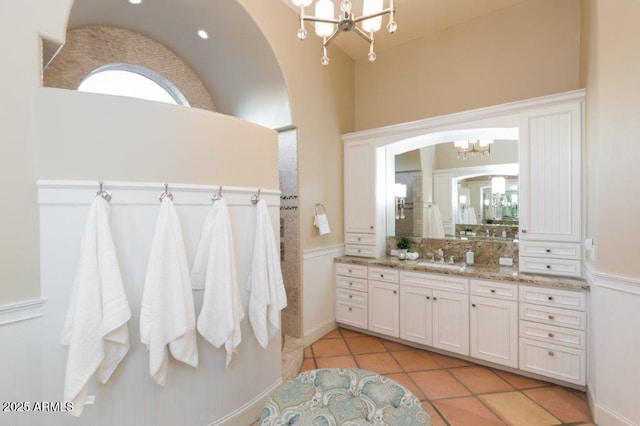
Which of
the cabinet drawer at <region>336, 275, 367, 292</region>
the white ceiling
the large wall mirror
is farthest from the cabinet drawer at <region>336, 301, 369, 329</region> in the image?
the white ceiling

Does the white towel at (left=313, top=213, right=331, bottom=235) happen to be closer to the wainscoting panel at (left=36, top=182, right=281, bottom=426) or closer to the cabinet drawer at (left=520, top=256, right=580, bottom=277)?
the wainscoting panel at (left=36, top=182, right=281, bottom=426)

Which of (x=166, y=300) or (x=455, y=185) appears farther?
(x=455, y=185)

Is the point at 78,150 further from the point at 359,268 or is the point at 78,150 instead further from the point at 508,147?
the point at 508,147

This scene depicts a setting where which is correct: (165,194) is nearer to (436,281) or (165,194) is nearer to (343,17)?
(343,17)

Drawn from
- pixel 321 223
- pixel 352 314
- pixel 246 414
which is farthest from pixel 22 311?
pixel 352 314

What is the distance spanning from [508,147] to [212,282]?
3519 mm

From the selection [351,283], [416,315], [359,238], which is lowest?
[416,315]

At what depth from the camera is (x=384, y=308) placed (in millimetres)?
3391

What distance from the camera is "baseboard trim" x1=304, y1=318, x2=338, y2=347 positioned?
3.32 meters

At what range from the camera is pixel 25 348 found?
1355mm

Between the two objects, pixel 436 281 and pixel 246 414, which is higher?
pixel 436 281

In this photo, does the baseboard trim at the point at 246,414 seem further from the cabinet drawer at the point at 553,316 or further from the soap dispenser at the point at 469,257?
the soap dispenser at the point at 469,257

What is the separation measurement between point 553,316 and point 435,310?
0.99 metres

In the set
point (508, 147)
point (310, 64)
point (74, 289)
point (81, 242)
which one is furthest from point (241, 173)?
point (508, 147)
